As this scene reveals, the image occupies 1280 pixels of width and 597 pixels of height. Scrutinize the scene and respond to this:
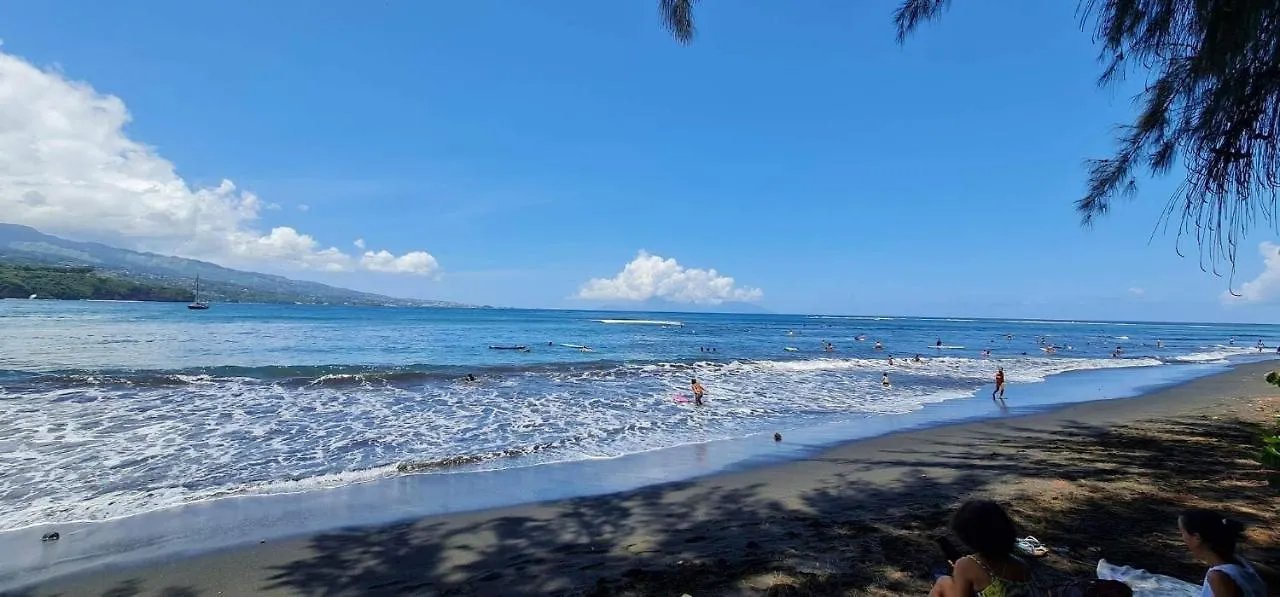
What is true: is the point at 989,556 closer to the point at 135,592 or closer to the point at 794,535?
the point at 794,535

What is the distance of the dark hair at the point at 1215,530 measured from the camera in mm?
2885

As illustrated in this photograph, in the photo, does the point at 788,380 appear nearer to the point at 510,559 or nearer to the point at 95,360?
the point at 510,559

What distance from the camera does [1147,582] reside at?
391cm

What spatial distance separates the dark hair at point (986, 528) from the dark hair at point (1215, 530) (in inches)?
39.6

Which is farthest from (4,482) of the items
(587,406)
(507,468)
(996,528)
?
(996,528)

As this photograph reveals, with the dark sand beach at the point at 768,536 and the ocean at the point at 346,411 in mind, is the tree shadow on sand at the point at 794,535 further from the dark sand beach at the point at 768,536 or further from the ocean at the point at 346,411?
the ocean at the point at 346,411

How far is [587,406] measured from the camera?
15953 millimetres

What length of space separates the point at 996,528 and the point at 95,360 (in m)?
31.6

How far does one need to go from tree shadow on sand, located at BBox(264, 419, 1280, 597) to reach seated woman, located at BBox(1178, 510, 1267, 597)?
1.72 m

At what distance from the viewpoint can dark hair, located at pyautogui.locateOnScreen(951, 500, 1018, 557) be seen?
2.67m

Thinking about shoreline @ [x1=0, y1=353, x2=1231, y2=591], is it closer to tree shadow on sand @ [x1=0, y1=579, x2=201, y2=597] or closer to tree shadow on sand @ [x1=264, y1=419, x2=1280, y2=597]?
tree shadow on sand @ [x1=0, y1=579, x2=201, y2=597]

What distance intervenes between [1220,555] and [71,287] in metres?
154

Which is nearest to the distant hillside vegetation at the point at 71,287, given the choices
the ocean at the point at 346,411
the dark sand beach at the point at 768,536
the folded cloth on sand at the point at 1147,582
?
the ocean at the point at 346,411

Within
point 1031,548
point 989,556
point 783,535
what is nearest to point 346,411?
point 783,535
